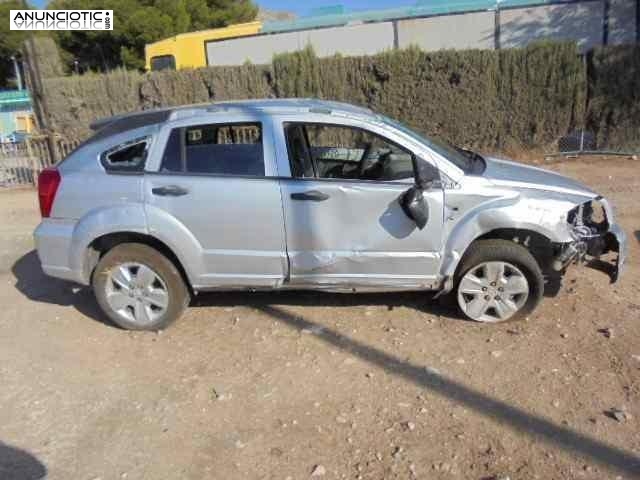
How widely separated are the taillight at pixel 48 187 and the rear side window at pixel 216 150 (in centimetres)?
86

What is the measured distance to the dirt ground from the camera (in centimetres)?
272

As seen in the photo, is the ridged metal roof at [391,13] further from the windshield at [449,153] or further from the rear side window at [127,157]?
the rear side window at [127,157]

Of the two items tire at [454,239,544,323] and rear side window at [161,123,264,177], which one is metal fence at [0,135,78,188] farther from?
tire at [454,239,544,323]

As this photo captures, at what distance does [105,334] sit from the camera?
423cm

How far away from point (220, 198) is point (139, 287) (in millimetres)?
979

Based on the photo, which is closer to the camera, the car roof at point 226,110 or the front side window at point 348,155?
the front side window at point 348,155

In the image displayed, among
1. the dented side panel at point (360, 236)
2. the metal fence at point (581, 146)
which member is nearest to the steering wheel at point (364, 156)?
the dented side panel at point (360, 236)

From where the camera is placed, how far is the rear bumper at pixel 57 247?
161 inches

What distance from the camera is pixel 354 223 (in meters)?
3.86

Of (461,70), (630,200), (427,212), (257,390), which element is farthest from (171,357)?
(461,70)

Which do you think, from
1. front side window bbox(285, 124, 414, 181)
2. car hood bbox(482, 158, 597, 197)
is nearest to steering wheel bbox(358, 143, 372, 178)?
front side window bbox(285, 124, 414, 181)

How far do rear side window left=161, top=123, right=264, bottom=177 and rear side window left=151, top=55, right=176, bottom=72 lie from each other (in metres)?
14.4

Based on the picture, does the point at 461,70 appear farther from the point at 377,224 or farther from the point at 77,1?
the point at 77,1

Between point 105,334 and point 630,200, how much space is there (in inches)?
271
